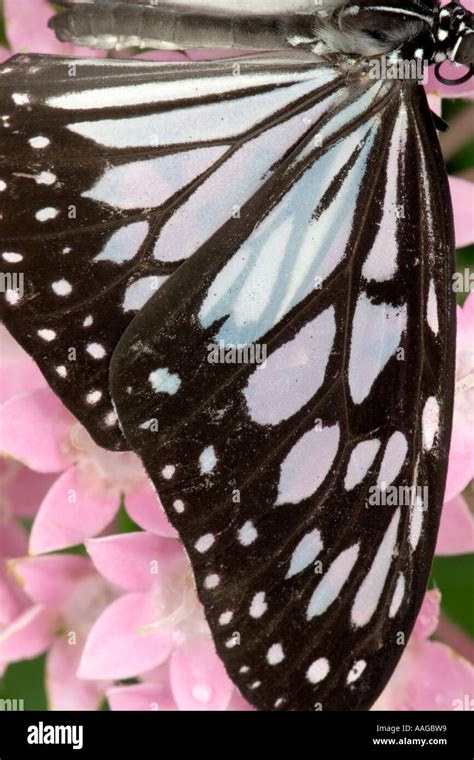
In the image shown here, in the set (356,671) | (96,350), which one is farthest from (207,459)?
(356,671)

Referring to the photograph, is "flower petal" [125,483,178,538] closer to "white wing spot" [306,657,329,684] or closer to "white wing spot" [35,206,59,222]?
"white wing spot" [306,657,329,684]

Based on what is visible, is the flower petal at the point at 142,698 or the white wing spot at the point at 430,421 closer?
the white wing spot at the point at 430,421

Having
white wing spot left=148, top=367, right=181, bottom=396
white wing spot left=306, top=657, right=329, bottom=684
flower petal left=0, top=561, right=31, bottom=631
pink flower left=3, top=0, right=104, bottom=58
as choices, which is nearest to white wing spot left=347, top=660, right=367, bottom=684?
white wing spot left=306, top=657, right=329, bottom=684

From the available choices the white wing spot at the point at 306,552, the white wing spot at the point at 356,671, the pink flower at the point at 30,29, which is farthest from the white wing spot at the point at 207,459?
the pink flower at the point at 30,29

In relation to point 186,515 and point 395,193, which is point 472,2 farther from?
point 186,515

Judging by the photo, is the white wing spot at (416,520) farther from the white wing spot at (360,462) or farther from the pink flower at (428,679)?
the pink flower at (428,679)
